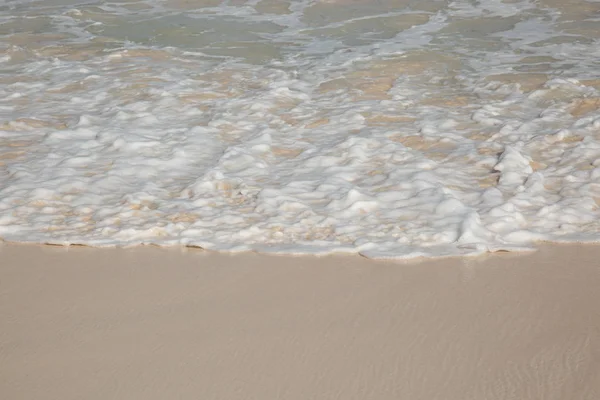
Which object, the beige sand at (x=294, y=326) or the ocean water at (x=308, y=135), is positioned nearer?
the beige sand at (x=294, y=326)

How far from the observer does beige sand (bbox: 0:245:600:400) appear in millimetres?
2375

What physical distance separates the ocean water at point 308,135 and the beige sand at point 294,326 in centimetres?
21

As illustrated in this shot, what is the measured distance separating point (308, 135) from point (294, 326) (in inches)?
100

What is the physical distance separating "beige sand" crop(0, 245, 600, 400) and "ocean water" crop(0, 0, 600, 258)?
21 centimetres

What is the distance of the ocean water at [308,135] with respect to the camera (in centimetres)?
363

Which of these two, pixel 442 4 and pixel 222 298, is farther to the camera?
pixel 442 4

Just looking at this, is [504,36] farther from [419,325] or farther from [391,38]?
[419,325]

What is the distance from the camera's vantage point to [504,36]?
816 cm

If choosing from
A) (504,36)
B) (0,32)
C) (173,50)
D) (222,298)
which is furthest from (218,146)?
(0,32)

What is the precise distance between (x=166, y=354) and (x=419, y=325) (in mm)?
953

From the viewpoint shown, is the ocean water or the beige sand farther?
the ocean water

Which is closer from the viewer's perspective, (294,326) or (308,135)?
(294,326)

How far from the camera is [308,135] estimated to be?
16.7 feet

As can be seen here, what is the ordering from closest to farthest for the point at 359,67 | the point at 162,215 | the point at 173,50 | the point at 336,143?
the point at 162,215, the point at 336,143, the point at 359,67, the point at 173,50
